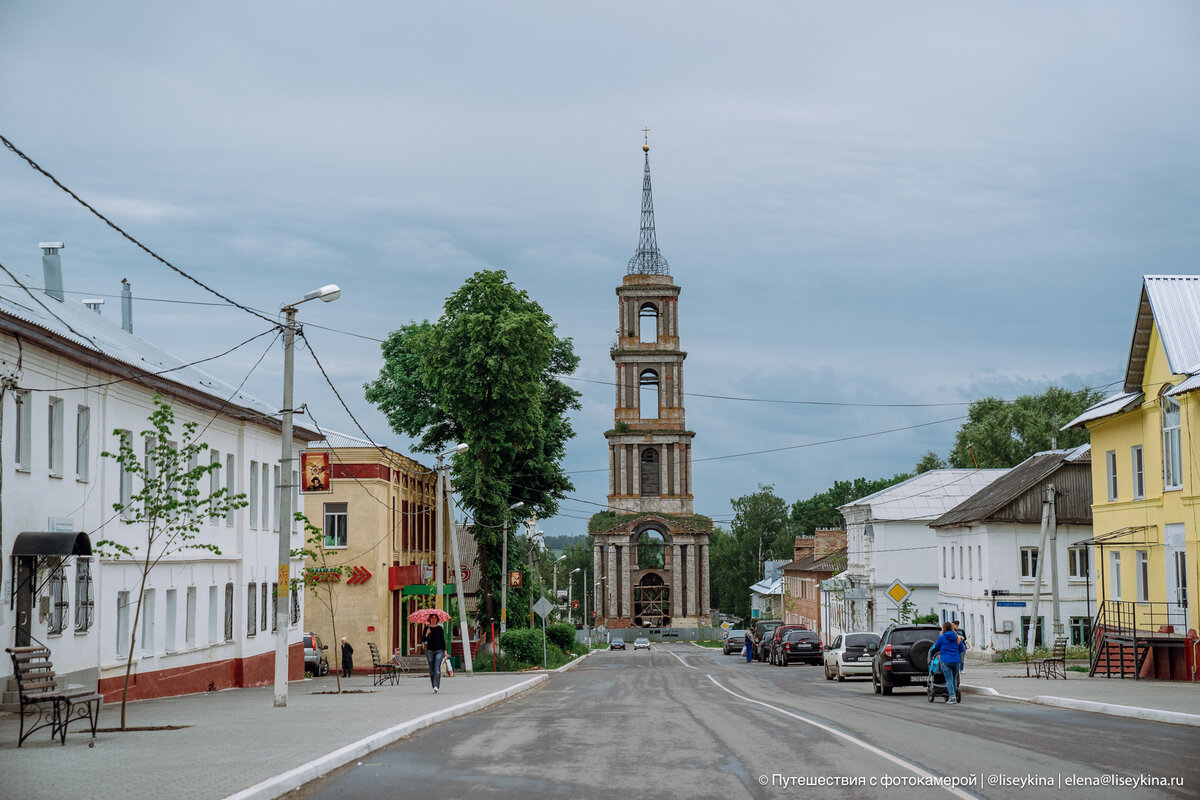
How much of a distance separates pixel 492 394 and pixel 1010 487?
A: 23.1 metres

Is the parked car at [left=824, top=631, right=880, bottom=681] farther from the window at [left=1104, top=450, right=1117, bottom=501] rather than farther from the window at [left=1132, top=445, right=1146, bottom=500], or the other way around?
the window at [left=1132, top=445, right=1146, bottom=500]

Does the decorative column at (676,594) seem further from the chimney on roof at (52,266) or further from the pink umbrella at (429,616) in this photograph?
the chimney on roof at (52,266)

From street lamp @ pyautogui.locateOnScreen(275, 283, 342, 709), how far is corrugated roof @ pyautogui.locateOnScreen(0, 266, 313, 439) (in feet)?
11.4

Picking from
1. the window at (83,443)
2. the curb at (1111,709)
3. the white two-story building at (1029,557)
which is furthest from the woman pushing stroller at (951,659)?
the white two-story building at (1029,557)

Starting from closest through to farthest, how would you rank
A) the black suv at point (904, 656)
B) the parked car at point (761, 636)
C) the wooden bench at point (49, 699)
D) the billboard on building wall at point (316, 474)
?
the wooden bench at point (49, 699) → the billboard on building wall at point (316, 474) → the black suv at point (904, 656) → the parked car at point (761, 636)

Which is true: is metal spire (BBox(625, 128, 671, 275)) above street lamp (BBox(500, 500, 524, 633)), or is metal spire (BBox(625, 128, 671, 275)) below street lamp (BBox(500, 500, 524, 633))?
above

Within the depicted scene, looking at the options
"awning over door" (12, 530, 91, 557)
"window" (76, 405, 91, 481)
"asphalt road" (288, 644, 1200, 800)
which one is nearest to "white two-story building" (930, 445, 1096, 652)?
"asphalt road" (288, 644, 1200, 800)

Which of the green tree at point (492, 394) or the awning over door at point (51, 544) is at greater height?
the green tree at point (492, 394)

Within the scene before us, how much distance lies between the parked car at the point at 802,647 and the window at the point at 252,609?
25.5 m

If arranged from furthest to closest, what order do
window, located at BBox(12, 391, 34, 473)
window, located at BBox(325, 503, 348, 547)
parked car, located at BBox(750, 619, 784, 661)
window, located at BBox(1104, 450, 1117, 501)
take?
parked car, located at BBox(750, 619, 784, 661)
window, located at BBox(325, 503, 348, 547)
window, located at BBox(1104, 450, 1117, 501)
window, located at BBox(12, 391, 34, 473)

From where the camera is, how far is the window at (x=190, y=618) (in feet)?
102

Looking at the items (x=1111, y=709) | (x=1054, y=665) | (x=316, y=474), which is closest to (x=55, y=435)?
(x=316, y=474)

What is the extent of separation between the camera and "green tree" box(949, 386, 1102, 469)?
8862cm

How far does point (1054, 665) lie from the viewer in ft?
111
